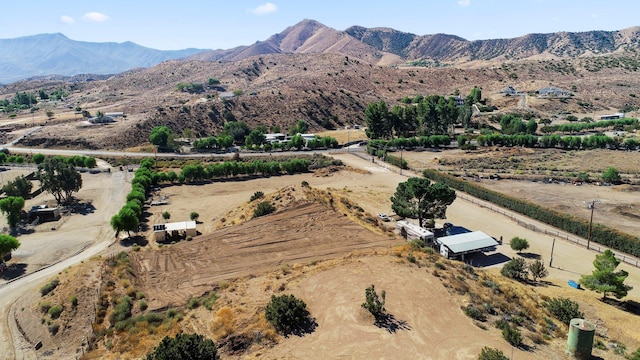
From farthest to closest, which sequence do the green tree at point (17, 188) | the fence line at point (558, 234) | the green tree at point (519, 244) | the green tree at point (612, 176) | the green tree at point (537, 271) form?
the green tree at point (612, 176)
the green tree at point (17, 188)
the green tree at point (519, 244)
the fence line at point (558, 234)
the green tree at point (537, 271)

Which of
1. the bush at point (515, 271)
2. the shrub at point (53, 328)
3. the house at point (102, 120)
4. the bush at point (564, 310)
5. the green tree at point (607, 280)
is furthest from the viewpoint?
the house at point (102, 120)

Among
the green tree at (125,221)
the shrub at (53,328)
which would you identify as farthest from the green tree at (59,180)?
the shrub at (53,328)

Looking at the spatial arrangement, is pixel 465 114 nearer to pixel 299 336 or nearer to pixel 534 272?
pixel 534 272

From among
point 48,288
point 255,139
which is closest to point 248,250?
point 48,288

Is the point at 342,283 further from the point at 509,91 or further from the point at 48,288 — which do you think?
the point at 509,91

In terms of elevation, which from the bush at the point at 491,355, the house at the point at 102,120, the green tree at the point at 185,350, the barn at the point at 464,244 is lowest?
the barn at the point at 464,244

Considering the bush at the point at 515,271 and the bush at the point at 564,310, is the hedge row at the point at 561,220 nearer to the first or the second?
the bush at the point at 515,271
